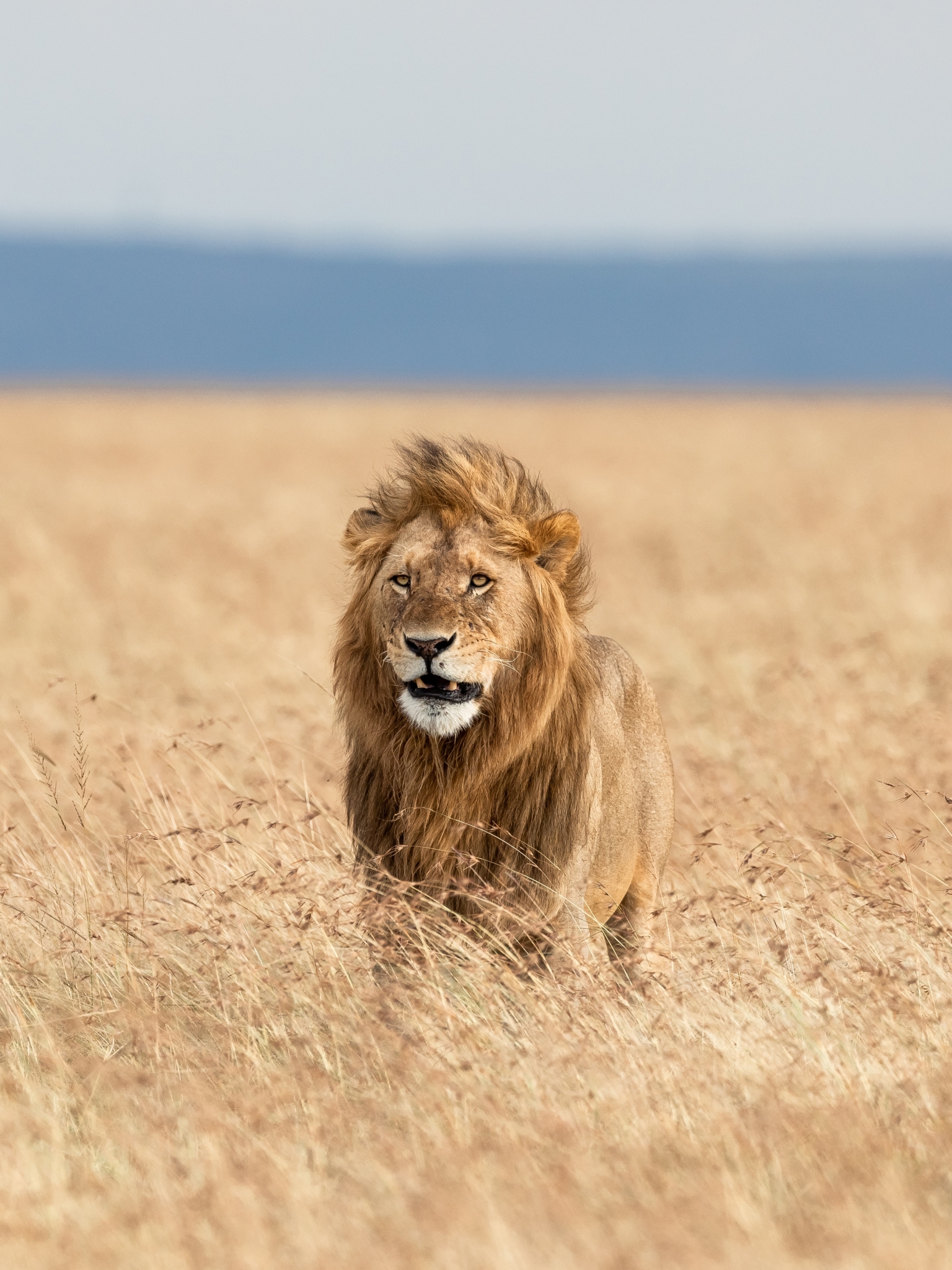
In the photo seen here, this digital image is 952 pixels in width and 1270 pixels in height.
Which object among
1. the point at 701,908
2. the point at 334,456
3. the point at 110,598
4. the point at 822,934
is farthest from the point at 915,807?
the point at 334,456

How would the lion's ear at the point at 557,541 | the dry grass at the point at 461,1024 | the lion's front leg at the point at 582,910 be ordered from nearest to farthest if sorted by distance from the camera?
the dry grass at the point at 461,1024, the lion's front leg at the point at 582,910, the lion's ear at the point at 557,541

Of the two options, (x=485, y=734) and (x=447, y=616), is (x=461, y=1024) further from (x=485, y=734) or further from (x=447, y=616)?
(x=447, y=616)

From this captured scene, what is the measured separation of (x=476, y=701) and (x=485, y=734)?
7.6 inches

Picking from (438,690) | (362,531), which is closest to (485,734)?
(438,690)

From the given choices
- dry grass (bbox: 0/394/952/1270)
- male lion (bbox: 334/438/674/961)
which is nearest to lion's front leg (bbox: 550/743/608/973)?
male lion (bbox: 334/438/674/961)

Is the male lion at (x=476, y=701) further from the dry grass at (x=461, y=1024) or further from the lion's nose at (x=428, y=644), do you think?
the dry grass at (x=461, y=1024)

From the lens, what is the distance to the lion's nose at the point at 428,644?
478 centimetres

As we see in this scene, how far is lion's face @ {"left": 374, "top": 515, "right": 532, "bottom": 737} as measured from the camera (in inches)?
190

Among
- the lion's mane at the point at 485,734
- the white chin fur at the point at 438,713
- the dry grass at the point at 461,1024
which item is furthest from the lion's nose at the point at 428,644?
the dry grass at the point at 461,1024

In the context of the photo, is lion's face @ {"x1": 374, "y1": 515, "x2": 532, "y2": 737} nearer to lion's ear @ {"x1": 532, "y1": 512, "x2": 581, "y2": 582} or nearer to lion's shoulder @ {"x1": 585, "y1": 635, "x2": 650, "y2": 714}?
lion's ear @ {"x1": 532, "y1": 512, "x2": 581, "y2": 582}

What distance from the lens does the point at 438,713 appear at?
4.84 metres

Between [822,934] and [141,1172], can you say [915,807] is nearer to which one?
[822,934]

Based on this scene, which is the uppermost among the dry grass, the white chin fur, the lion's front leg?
the white chin fur

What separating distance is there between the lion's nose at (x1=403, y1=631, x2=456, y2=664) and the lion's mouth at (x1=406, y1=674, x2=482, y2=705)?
0.22 feet
